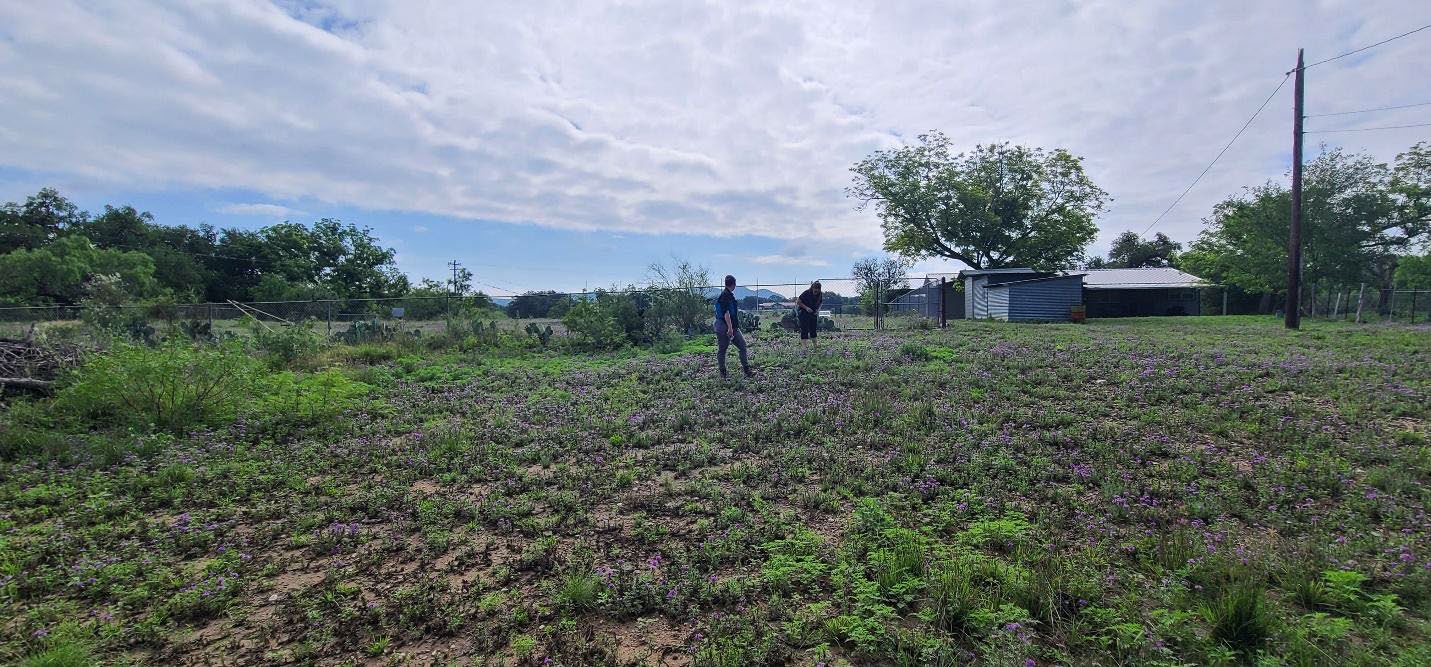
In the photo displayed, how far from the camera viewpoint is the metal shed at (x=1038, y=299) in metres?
27.5

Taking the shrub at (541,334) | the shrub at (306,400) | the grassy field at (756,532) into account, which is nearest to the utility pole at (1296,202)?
the grassy field at (756,532)

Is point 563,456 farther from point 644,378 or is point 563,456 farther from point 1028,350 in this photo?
point 1028,350

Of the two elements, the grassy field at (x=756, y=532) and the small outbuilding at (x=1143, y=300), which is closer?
the grassy field at (x=756, y=532)

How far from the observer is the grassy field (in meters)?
2.65

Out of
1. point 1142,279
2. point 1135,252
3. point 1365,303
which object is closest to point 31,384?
point 1365,303

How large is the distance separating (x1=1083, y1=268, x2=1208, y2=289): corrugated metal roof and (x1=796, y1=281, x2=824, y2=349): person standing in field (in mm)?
27839

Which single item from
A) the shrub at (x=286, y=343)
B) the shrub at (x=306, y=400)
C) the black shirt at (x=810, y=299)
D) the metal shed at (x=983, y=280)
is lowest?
the shrub at (x=306, y=400)

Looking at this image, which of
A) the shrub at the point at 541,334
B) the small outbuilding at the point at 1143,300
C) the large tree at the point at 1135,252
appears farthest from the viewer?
the large tree at the point at 1135,252

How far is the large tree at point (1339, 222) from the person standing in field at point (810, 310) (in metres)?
25.5

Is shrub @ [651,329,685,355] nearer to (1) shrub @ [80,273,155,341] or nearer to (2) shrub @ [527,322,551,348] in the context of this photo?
(2) shrub @ [527,322,551,348]

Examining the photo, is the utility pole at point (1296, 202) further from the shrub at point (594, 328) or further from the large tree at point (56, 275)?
the large tree at point (56, 275)

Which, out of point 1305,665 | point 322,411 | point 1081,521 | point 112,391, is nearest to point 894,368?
point 1081,521

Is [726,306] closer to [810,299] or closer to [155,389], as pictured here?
[810,299]

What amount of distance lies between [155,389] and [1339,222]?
3929 centimetres
